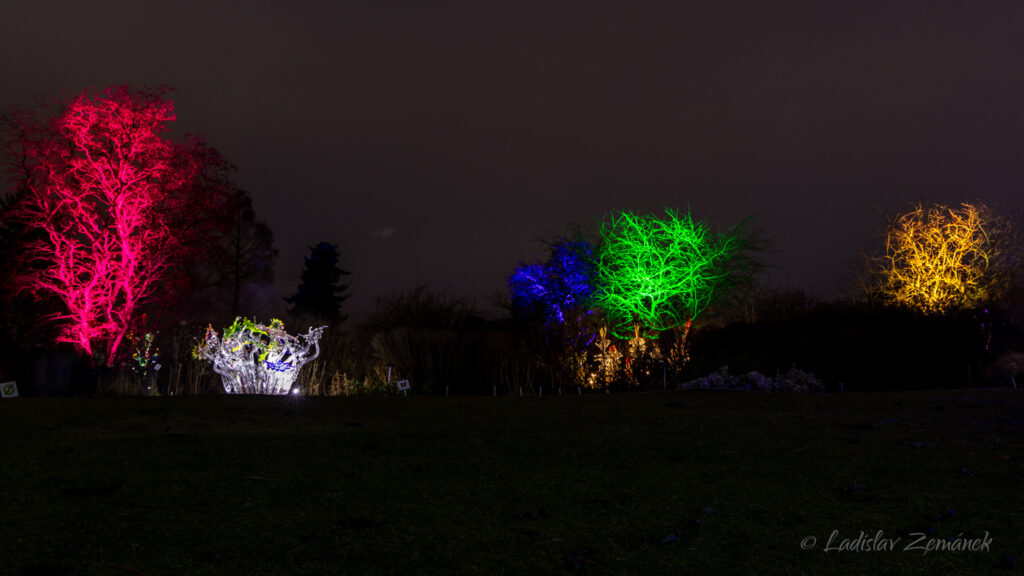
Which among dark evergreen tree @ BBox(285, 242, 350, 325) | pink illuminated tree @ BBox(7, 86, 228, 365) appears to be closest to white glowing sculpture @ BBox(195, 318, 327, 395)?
pink illuminated tree @ BBox(7, 86, 228, 365)

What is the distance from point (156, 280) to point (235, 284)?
17037 mm

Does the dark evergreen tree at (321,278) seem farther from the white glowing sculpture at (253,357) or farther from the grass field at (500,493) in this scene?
the grass field at (500,493)

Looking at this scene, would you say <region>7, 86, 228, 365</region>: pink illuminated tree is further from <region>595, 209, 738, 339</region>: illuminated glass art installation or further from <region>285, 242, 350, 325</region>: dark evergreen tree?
<region>285, 242, 350, 325</region>: dark evergreen tree

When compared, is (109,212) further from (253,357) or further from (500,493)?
(500,493)

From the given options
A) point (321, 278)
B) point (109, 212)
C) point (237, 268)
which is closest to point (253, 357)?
point (109, 212)

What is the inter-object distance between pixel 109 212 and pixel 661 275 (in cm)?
1024

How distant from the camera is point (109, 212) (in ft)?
45.8

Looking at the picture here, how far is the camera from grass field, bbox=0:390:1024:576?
282 cm

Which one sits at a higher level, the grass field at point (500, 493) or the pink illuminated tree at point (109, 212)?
the pink illuminated tree at point (109, 212)

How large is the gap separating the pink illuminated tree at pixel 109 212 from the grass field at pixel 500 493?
8201 millimetres

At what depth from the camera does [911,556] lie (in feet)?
9.50

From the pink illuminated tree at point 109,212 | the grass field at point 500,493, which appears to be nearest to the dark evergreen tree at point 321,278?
the pink illuminated tree at point 109,212

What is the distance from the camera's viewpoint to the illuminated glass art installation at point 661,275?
15273 millimetres

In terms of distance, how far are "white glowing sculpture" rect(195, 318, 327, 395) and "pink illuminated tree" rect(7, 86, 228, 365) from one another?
3472 millimetres
